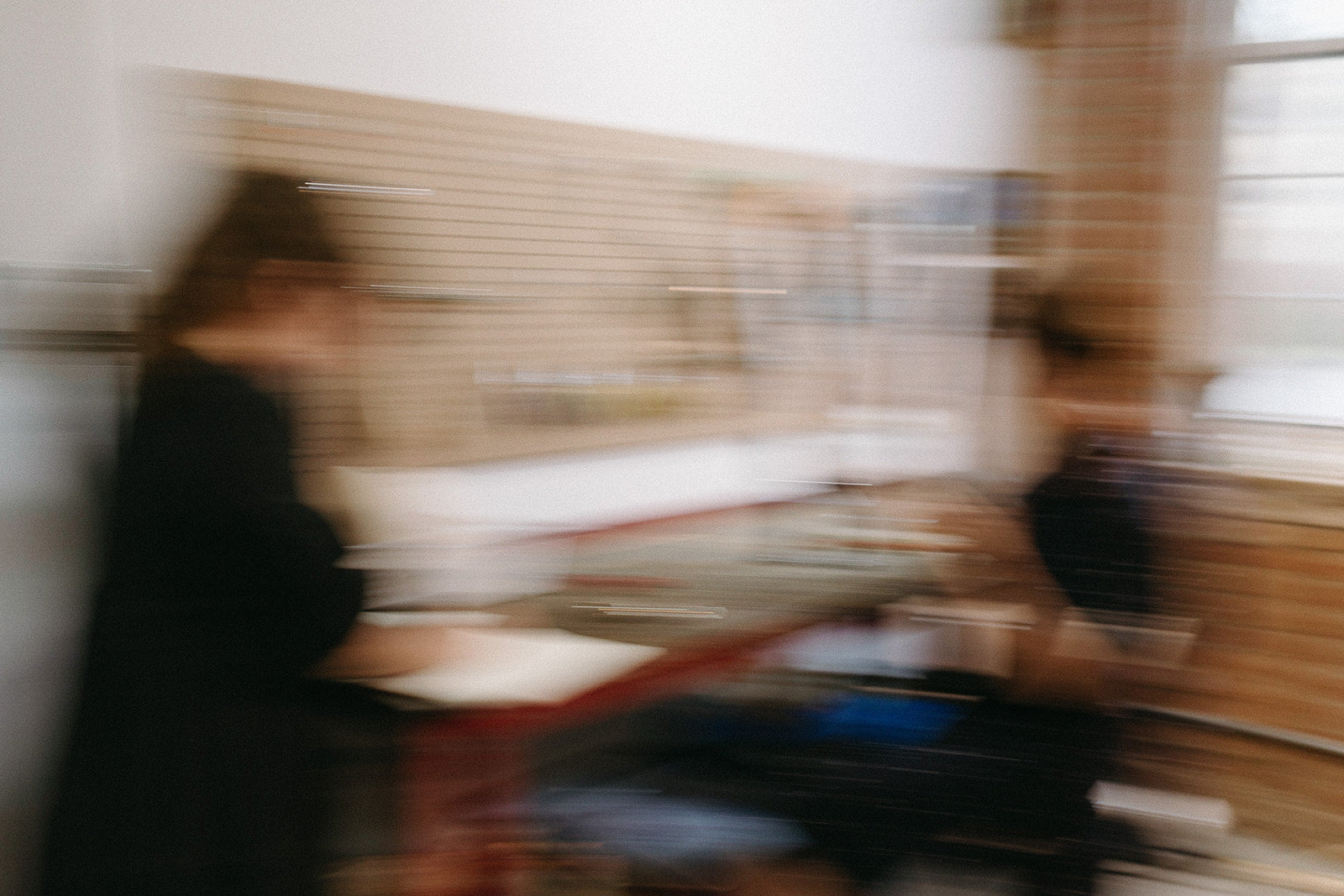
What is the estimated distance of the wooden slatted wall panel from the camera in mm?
Answer: 735

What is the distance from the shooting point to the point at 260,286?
0.94 metres

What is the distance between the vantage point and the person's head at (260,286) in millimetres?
869

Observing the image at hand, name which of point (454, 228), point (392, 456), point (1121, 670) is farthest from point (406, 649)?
point (1121, 670)

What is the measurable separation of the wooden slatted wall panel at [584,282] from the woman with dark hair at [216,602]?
6 centimetres

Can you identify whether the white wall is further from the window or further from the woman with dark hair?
the woman with dark hair

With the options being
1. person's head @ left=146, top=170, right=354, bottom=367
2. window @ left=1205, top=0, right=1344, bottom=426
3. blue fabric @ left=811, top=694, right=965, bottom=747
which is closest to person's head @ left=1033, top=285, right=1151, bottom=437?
window @ left=1205, top=0, right=1344, bottom=426

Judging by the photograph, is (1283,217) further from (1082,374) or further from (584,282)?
(584,282)

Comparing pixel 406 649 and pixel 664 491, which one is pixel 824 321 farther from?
pixel 406 649

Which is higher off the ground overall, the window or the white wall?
the white wall

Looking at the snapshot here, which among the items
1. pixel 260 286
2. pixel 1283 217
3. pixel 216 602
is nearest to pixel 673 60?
pixel 260 286

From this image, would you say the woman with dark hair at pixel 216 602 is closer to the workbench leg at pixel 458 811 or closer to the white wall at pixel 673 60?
the workbench leg at pixel 458 811

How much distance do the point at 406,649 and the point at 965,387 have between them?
2.03 ft

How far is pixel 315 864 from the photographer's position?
1047mm

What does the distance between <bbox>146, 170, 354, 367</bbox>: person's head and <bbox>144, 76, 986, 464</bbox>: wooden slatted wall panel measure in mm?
29
